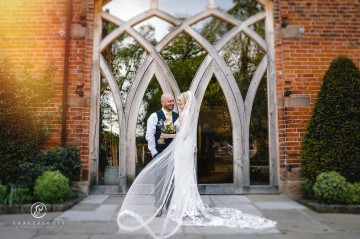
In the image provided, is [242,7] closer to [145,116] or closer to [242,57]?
[242,57]

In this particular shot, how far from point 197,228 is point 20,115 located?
362cm

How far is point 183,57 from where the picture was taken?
6.44m

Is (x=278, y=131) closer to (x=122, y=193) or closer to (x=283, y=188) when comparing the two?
(x=283, y=188)

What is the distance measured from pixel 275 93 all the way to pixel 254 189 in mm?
1879

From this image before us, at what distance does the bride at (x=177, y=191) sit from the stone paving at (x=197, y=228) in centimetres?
30

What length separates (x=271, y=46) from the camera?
20.6ft

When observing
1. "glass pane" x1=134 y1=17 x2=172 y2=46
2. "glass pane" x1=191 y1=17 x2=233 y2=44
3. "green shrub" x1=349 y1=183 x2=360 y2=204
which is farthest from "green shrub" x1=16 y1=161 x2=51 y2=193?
"green shrub" x1=349 y1=183 x2=360 y2=204

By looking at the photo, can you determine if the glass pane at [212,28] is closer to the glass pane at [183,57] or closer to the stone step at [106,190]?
the glass pane at [183,57]

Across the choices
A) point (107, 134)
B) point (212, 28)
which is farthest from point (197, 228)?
point (212, 28)

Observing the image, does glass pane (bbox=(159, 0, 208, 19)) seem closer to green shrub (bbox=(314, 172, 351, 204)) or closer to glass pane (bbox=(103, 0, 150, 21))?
glass pane (bbox=(103, 0, 150, 21))

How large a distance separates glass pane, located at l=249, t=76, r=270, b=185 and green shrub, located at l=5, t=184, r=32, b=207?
392 centimetres

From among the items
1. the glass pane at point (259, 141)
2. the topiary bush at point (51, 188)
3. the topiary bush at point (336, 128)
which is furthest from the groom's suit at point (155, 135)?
the topiary bush at point (336, 128)

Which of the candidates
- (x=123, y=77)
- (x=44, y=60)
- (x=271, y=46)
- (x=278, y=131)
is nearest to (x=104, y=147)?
(x=123, y=77)

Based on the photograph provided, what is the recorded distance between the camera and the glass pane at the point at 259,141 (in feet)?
20.1
